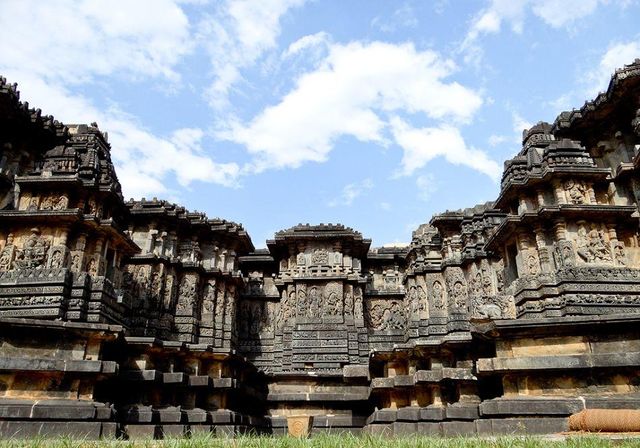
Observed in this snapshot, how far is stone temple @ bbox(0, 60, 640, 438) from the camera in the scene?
27.1ft

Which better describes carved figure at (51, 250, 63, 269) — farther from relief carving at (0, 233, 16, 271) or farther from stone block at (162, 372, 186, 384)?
stone block at (162, 372, 186, 384)

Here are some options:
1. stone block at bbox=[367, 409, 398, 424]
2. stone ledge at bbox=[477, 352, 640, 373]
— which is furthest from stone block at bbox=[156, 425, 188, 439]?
stone ledge at bbox=[477, 352, 640, 373]

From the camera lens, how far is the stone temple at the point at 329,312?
826 cm

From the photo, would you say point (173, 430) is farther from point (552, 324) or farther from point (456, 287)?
point (456, 287)

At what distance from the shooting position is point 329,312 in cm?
2369

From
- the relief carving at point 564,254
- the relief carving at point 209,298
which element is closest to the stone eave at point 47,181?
the relief carving at point 209,298

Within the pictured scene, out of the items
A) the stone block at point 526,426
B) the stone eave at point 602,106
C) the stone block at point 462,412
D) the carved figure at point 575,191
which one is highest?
the stone eave at point 602,106

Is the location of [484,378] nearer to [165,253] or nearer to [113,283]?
[113,283]

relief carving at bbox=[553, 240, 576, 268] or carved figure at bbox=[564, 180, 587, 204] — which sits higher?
carved figure at bbox=[564, 180, 587, 204]

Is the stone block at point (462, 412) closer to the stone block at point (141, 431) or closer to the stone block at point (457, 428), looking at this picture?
the stone block at point (457, 428)

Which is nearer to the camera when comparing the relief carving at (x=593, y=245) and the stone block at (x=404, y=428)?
the stone block at (x=404, y=428)

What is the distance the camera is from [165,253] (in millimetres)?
23094

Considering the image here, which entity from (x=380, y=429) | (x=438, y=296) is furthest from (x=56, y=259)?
(x=438, y=296)

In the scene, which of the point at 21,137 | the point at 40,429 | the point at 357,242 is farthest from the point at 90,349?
the point at 357,242
